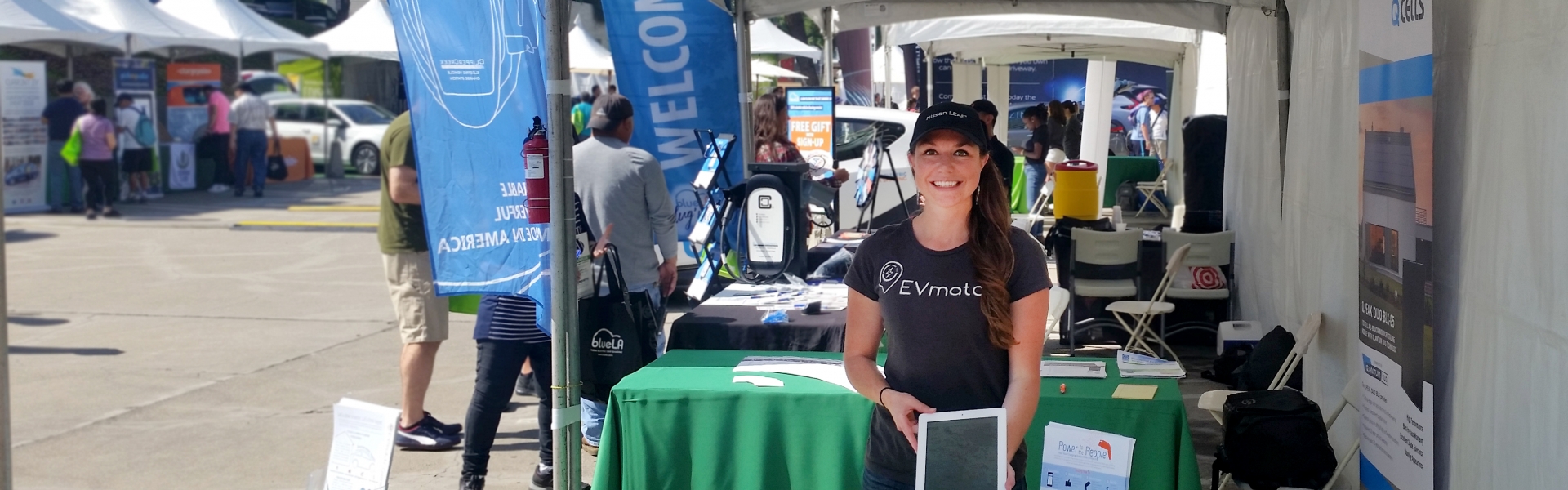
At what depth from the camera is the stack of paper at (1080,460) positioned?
2965 millimetres

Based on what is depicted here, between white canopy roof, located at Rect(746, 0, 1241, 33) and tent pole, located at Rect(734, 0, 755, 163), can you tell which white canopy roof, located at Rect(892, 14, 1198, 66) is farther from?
tent pole, located at Rect(734, 0, 755, 163)

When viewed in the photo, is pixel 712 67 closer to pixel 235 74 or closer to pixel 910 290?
pixel 910 290

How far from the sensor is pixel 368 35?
589 inches

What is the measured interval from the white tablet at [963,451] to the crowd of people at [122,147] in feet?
50.1

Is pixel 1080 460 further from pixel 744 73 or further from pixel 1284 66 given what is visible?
pixel 744 73

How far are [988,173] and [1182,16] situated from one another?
242 inches

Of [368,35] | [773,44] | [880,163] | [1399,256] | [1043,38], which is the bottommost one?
[1399,256]

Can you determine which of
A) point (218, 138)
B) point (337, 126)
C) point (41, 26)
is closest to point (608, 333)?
point (41, 26)

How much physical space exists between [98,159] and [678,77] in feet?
37.0

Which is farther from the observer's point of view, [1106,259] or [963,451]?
[1106,259]

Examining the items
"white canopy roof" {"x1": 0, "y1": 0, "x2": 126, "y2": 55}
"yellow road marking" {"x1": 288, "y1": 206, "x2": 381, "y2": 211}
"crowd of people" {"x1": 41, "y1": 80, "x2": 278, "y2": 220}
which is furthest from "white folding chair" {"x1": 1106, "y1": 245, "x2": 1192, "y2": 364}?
"crowd of people" {"x1": 41, "y1": 80, "x2": 278, "y2": 220}

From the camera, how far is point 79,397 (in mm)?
6562

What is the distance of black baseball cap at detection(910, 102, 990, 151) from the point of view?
8.16 feet

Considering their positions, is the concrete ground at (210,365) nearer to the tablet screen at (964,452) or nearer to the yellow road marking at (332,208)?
the tablet screen at (964,452)
